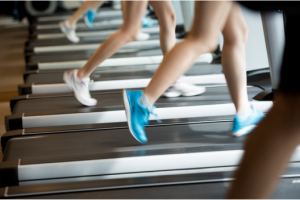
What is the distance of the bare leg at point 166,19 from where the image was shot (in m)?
1.90

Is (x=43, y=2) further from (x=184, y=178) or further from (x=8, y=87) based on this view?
(x=184, y=178)

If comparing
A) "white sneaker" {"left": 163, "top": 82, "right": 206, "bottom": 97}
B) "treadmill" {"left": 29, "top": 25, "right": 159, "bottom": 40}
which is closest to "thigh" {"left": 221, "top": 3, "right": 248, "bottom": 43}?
"white sneaker" {"left": 163, "top": 82, "right": 206, "bottom": 97}

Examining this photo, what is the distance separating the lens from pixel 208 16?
1162 mm

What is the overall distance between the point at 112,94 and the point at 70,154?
2.98 ft

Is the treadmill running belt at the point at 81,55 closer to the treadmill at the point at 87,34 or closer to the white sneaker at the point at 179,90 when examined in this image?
the treadmill at the point at 87,34

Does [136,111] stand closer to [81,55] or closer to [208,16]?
[208,16]

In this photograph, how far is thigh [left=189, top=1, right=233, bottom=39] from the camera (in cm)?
116

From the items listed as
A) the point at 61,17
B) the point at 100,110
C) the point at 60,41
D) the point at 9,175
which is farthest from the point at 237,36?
the point at 61,17

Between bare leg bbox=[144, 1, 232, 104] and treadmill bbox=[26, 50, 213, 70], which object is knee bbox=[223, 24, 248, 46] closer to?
bare leg bbox=[144, 1, 232, 104]

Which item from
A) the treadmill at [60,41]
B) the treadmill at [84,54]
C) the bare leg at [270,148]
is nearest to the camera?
the bare leg at [270,148]

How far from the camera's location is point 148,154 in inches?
54.9

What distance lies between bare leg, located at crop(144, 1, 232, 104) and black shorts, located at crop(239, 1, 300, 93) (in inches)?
18.9

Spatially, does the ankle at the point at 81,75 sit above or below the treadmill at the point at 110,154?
above

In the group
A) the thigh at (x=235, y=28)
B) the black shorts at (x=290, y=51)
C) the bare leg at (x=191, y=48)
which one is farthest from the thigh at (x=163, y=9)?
the black shorts at (x=290, y=51)
